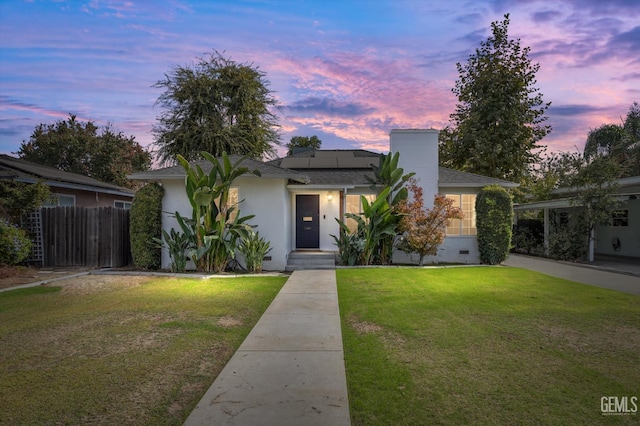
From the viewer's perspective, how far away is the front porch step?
471 inches

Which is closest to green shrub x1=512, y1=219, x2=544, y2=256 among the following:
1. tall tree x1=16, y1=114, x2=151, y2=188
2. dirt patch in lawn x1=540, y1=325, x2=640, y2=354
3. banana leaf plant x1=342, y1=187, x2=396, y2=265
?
banana leaf plant x1=342, y1=187, x2=396, y2=265

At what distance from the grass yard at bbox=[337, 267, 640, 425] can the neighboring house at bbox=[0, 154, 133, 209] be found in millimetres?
10847

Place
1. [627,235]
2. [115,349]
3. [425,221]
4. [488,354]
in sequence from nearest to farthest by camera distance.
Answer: [488,354]
[115,349]
[425,221]
[627,235]

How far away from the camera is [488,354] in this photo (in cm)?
445

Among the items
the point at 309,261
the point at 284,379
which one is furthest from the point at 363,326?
the point at 309,261

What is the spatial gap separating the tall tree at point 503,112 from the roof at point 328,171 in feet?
18.8

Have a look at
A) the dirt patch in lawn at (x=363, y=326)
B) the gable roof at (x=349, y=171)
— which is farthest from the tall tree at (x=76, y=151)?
the dirt patch in lawn at (x=363, y=326)

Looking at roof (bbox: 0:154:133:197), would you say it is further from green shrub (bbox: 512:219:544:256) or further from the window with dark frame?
the window with dark frame

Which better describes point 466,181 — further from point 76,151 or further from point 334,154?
point 76,151

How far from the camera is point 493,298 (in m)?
7.57

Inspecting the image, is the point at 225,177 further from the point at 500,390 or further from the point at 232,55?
the point at 232,55

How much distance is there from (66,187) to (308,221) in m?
9.05


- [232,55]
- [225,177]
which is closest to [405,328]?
[225,177]

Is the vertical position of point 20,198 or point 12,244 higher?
point 20,198
